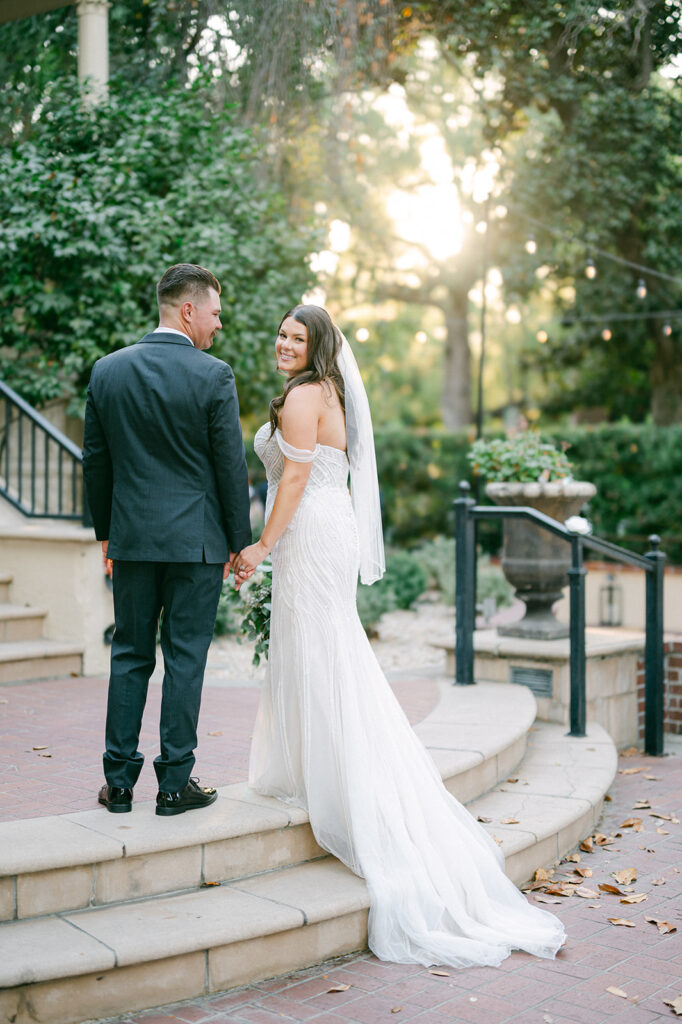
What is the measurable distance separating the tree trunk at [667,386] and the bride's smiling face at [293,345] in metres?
16.0

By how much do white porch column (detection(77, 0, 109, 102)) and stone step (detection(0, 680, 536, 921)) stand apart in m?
7.89

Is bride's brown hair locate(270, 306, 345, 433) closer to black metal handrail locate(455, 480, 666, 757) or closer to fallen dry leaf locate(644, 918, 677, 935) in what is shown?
fallen dry leaf locate(644, 918, 677, 935)

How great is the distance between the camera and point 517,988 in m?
3.17

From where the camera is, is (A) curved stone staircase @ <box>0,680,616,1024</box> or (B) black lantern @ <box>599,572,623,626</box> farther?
(B) black lantern @ <box>599,572,623,626</box>

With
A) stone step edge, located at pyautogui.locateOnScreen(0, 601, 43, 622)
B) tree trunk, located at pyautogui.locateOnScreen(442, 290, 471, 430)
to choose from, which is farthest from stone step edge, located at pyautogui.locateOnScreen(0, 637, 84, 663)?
tree trunk, located at pyautogui.locateOnScreen(442, 290, 471, 430)

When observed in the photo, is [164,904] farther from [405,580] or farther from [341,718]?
[405,580]

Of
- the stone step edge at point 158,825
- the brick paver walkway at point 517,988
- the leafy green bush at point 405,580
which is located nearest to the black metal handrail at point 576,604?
the stone step edge at point 158,825

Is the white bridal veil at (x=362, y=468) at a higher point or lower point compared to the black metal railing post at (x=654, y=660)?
higher

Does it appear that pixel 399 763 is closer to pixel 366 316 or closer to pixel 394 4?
pixel 394 4

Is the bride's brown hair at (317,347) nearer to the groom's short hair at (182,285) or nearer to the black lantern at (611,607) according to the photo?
the groom's short hair at (182,285)

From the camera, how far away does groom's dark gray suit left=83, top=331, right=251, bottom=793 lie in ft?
11.1

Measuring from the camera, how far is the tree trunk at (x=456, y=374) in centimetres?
2423

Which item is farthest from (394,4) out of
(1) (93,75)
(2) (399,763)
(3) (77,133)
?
(2) (399,763)

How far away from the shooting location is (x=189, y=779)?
3.64 metres
